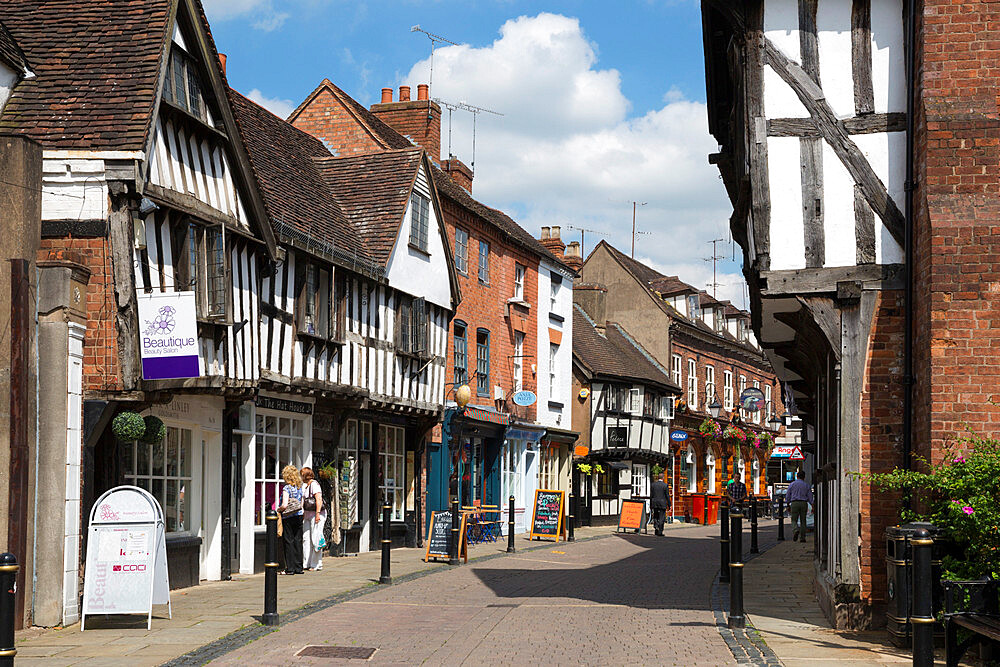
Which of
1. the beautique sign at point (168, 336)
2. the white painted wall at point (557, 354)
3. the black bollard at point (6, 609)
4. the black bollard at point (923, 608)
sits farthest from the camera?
the white painted wall at point (557, 354)

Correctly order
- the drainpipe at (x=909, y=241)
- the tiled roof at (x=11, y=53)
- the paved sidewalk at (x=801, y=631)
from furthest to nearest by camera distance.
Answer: the tiled roof at (x=11, y=53) < the drainpipe at (x=909, y=241) < the paved sidewalk at (x=801, y=631)

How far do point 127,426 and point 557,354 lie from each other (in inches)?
933

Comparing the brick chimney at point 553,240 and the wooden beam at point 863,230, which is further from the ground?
the brick chimney at point 553,240

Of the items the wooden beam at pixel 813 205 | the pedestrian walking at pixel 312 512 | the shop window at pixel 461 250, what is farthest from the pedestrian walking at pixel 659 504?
the wooden beam at pixel 813 205

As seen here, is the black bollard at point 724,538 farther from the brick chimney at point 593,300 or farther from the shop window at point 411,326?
the brick chimney at point 593,300

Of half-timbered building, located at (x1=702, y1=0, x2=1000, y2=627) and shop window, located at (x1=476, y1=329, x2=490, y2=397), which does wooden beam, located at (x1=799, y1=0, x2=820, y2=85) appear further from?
shop window, located at (x1=476, y1=329, x2=490, y2=397)

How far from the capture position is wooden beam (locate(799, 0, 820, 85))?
11625 millimetres

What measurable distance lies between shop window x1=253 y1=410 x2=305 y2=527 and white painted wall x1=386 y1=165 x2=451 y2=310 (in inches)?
155

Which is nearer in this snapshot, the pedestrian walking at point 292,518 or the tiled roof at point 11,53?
the tiled roof at point 11,53

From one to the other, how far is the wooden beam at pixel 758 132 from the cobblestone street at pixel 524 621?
13.3 ft

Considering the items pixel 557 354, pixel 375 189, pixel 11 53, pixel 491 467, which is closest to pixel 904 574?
pixel 11 53

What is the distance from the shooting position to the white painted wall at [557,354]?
3356 cm

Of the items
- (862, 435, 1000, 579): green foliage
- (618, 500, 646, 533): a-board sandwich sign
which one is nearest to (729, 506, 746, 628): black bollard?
(862, 435, 1000, 579): green foliage

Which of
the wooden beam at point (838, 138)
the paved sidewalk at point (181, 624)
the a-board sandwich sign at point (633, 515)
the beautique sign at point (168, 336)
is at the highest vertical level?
the wooden beam at point (838, 138)
